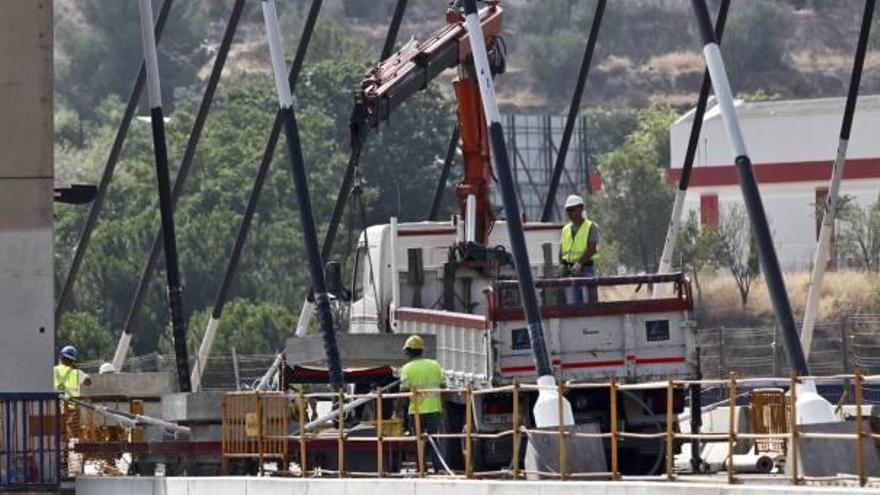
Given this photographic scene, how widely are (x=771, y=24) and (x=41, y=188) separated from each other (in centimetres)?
16344

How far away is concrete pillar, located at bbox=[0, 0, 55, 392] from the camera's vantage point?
30202mm

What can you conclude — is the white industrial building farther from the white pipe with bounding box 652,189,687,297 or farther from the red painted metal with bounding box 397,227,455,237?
the red painted metal with bounding box 397,227,455,237

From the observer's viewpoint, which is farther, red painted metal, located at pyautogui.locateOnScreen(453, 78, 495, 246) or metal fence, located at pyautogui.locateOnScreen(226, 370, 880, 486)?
red painted metal, located at pyautogui.locateOnScreen(453, 78, 495, 246)

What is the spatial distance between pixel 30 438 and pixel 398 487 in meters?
5.33

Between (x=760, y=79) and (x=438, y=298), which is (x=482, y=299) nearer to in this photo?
(x=438, y=298)

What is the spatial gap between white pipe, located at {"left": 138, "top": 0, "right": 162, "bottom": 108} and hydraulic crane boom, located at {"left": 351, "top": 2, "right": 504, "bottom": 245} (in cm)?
285

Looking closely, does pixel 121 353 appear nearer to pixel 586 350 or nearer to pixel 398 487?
pixel 586 350

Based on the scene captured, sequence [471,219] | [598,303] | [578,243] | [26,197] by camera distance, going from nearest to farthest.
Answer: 1. [26,197]
2. [598,303]
3. [578,243]
4. [471,219]

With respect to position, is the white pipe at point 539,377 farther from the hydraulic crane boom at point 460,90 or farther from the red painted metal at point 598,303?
the hydraulic crane boom at point 460,90

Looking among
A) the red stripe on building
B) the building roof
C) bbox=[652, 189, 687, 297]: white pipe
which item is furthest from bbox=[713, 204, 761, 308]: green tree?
A: bbox=[652, 189, 687, 297]: white pipe

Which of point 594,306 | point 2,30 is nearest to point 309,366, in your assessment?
point 594,306

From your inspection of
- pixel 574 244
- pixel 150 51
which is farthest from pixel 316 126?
pixel 574 244

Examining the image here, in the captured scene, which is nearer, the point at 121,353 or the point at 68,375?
the point at 68,375

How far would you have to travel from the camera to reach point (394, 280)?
3650 cm
